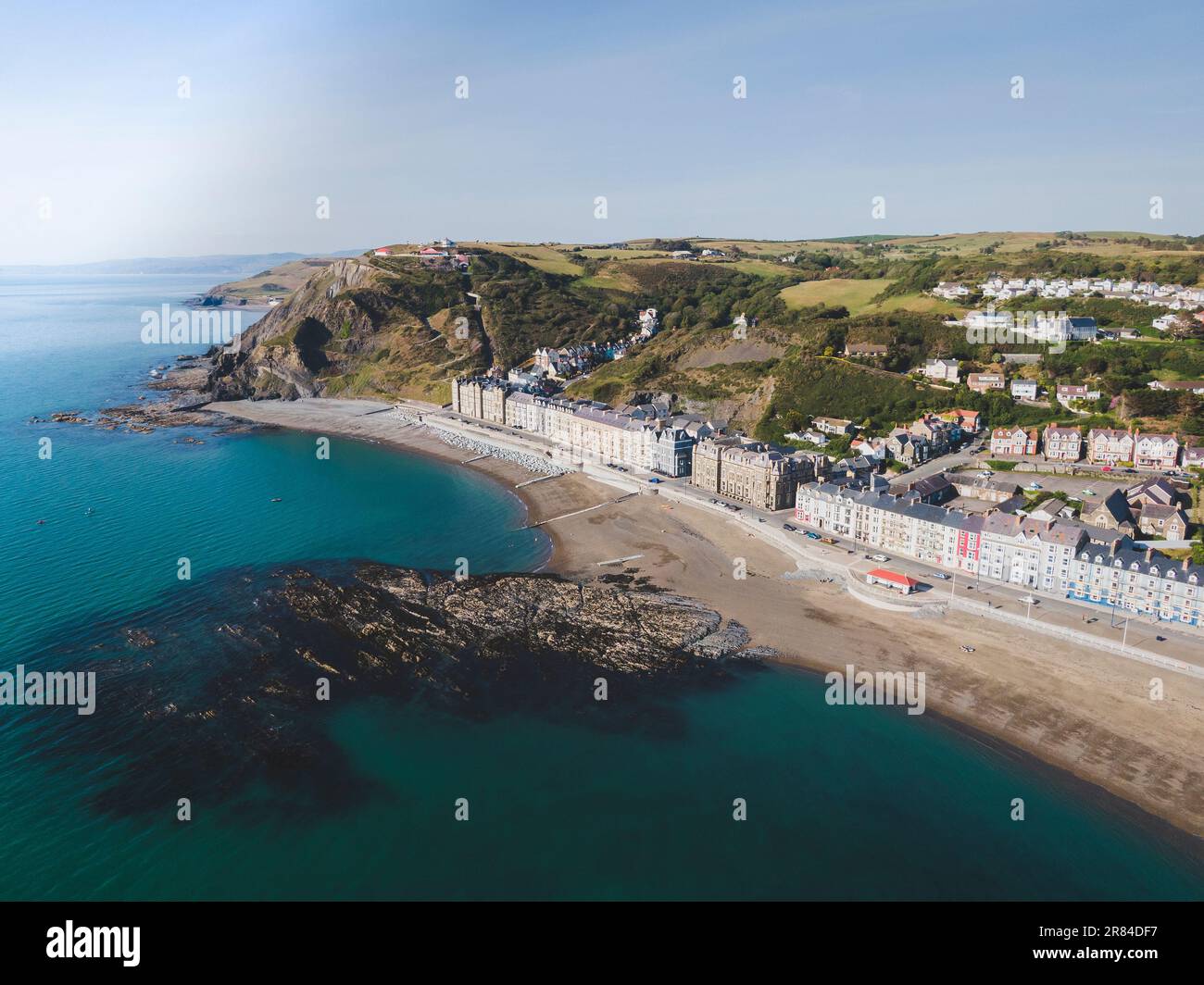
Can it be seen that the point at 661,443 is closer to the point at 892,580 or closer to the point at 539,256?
the point at 892,580

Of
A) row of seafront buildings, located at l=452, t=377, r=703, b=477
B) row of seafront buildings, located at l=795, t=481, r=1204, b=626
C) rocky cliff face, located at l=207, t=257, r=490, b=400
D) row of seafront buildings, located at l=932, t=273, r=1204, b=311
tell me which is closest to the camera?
row of seafront buildings, located at l=795, t=481, r=1204, b=626

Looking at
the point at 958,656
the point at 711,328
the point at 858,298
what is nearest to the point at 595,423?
the point at 711,328

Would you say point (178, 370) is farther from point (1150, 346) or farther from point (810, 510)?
point (1150, 346)

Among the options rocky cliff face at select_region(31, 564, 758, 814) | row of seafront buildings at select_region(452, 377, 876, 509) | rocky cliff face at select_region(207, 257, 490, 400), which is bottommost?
rocky cliff face at select_region(31, 564, 758, 814)

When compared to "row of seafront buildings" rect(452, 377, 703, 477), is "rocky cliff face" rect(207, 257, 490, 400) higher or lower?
higher

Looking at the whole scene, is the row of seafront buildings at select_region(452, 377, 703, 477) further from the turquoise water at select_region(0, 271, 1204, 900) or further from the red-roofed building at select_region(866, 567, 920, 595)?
the turquoise water at select_region(0, 271, 1204, 900)

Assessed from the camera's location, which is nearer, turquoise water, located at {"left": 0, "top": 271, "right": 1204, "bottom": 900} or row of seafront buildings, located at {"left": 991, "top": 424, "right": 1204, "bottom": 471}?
turquoise water, located at {"left": 0, "top": 271, "right": 1204, "bottom": 900}

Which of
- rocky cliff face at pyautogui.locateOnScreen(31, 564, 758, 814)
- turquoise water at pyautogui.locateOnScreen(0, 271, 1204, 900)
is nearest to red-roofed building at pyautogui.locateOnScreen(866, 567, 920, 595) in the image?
rocky cliff face at pyautogui.locateOnScreen(31, 564, 758, 814)

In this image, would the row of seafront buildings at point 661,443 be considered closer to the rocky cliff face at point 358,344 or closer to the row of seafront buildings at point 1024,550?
the row of seafront buildings at point 1024,550
